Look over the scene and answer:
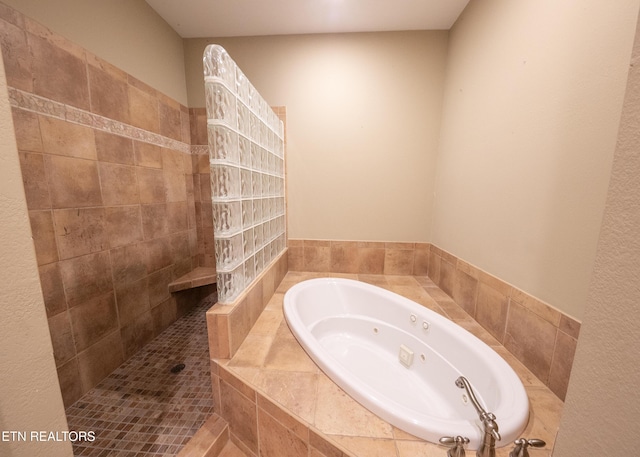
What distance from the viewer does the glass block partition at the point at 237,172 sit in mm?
906

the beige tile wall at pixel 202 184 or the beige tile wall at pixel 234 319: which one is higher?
the beige tile wall at pixel 202 184

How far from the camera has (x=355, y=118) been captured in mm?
1892

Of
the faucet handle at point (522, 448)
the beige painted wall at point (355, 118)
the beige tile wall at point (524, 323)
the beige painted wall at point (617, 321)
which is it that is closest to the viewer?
the beige painted wall at point (617, 321)

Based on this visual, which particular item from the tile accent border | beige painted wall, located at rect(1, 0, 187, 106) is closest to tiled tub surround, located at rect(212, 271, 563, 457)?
the tile accent border

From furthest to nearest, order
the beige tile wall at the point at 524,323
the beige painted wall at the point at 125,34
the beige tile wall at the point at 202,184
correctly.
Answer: the beige tile wall at the point at 202,184 < the beige painted wall at the point at 125,34 < the beige tile wall at the point at 524,323

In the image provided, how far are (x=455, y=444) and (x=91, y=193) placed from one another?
1.92 m

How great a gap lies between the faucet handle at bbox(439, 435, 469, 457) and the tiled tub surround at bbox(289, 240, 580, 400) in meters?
0.54

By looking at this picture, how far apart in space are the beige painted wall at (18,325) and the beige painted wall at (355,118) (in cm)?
170

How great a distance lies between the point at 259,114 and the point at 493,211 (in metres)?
1.43

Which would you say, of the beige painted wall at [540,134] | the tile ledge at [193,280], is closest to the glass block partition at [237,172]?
the tile ledge at [193,280]

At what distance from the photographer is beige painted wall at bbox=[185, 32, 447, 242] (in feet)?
5.91

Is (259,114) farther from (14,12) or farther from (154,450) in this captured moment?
(154,450)

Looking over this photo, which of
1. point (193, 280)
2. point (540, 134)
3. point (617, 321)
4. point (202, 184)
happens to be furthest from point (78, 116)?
point (540, 134)

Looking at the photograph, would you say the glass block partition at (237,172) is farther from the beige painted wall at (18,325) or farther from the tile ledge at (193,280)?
the tile ledge at (193,280)
